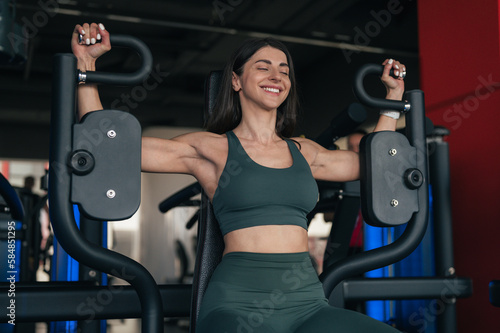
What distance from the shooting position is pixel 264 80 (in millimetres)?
1395

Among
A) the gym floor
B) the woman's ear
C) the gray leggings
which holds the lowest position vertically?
the gym floor

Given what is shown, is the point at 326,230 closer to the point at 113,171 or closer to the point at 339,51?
the point at 339,51

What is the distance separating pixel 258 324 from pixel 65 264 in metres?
1.01

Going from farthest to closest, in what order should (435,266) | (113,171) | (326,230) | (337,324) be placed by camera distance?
(326,230), (435,266), (337,324), (113,171)

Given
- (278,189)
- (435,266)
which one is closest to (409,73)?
(435,266)

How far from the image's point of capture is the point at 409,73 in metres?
6.39

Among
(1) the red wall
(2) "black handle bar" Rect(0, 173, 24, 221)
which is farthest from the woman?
(1) the red wall

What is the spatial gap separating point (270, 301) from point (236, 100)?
0.58 m

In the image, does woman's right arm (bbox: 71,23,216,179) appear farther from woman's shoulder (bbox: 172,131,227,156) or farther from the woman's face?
the woman's face

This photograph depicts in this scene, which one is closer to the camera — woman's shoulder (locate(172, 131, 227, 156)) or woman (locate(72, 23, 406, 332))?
woman (locate(72, 23, 406, 332))

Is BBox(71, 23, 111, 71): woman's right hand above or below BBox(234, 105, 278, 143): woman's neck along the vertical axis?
above

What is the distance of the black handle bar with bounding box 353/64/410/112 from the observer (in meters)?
1.24

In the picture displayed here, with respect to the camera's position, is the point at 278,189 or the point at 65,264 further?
the point at 65,264

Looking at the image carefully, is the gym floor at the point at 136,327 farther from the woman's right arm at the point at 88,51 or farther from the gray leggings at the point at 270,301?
the woman's right arm at the point at 88,51
